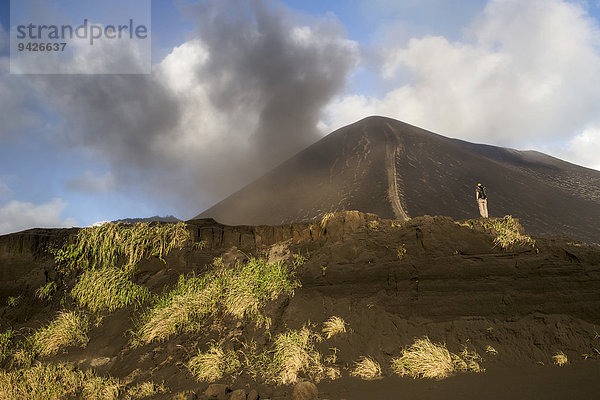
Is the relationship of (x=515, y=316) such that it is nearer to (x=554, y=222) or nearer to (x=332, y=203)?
(x=332, y=203)

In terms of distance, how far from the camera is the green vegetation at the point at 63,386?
5.42 metres

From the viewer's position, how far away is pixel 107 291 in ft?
25.8

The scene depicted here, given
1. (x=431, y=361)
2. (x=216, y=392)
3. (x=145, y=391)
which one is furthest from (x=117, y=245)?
(x=431, y=361)

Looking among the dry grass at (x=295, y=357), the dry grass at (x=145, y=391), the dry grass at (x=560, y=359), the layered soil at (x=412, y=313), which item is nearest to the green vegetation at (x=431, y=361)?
the layered soil at (x=412, y=313)

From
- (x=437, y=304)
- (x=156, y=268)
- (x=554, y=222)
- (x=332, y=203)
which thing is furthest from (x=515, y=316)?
(x=554, y=222)

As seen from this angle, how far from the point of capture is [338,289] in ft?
21.8

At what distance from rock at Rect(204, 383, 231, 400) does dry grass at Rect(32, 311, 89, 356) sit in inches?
144

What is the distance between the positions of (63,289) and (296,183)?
1481 inches

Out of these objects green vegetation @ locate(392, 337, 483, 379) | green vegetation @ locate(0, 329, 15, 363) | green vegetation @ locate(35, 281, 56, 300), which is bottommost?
green vegetation @ locate(0, 329, 15, 363)

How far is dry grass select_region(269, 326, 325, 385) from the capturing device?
17.1ft

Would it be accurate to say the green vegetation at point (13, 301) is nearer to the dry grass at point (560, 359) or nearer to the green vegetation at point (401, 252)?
the green vegetation at point (401, 252)

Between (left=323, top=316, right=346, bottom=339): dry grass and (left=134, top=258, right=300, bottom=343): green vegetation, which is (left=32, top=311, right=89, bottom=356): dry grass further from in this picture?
(left=323, top=316, right=346, bottom=339): dry grass

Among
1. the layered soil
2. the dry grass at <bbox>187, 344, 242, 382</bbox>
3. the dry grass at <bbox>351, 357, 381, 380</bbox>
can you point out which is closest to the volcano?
the layered soil

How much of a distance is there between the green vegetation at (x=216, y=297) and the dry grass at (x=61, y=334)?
3.91 ft
